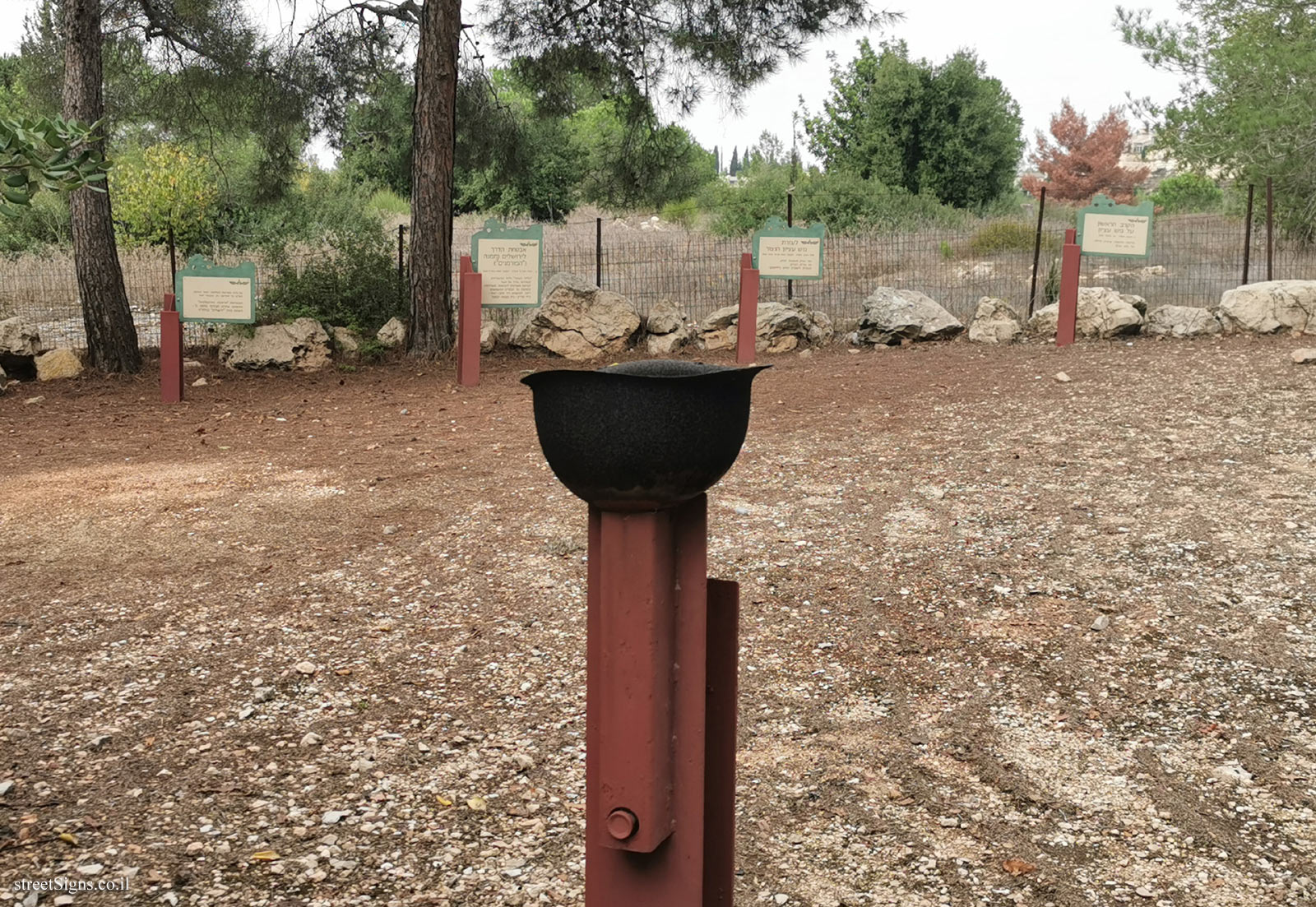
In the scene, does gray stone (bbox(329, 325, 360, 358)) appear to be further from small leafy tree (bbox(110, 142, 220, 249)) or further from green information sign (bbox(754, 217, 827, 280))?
small leafy tree (bbox(110, 142, 220, 249))

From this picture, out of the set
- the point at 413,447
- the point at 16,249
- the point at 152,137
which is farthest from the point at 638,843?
the point at 16,249

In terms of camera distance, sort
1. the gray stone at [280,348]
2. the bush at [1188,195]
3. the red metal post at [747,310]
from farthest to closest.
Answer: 1. the bush at [1188,195]
2. the gray stone at [280,348]
3. the red metal post at [747,310]

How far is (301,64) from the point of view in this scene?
11852 millimetres

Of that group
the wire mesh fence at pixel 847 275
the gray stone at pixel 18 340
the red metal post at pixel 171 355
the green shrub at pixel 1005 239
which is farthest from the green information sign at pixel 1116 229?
the gray stone at pixel 18 340

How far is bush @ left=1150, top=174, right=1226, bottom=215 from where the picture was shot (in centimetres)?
3291

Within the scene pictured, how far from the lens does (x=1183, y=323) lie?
1078cm

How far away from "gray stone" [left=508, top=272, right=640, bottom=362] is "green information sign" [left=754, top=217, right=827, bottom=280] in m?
1.34

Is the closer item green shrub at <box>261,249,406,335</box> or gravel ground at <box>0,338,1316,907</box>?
gravel ground at <box>0,338,1316,907</box>

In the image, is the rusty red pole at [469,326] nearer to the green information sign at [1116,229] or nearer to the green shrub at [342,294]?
the green shrub at [342,294]

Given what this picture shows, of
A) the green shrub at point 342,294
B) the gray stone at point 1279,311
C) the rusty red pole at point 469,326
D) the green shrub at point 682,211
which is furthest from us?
the green shrub at point 682,211

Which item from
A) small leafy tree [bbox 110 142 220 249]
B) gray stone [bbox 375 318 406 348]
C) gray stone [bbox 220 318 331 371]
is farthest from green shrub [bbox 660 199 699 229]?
gray stone [bbox 220 318 331 371]

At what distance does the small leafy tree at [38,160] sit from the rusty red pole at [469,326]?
6300 millimetres

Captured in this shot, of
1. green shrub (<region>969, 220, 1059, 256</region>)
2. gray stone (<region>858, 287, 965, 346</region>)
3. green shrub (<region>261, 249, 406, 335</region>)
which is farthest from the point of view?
green shrub (<region>969, 220, 1059, 256</region>)

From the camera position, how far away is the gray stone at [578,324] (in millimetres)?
11297
